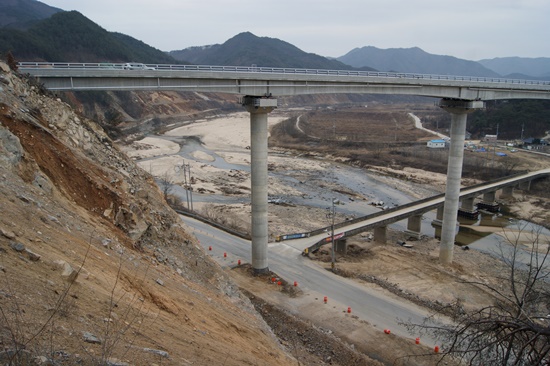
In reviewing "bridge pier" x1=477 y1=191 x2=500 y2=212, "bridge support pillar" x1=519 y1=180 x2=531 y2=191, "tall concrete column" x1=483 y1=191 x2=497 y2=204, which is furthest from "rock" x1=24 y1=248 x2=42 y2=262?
"bridge support pillar" x1=519 y1=180 x2=531 y2=191

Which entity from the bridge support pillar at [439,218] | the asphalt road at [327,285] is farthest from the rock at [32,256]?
the bridge support pillar at [439,218]

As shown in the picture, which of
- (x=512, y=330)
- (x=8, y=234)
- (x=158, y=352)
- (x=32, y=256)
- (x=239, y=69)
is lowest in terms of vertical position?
(x=158, y=352)

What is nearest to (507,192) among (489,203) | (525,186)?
(525,186)

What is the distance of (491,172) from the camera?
72.6m

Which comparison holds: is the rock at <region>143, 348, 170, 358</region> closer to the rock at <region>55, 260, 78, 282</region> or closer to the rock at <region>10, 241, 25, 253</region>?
the rock at <region>55, 260, 78, 282</region>

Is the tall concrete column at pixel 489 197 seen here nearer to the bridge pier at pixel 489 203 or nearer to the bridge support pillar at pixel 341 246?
the bridge pier at pixel 489 203

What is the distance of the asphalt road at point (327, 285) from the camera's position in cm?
2428

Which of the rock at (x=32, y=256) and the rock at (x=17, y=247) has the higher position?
the rock at (x=17, y=247)

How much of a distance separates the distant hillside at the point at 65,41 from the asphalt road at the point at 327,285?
99.8 metres

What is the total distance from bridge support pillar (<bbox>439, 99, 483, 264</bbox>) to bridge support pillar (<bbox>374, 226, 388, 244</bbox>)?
5569mm

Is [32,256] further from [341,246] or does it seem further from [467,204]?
[467,204]

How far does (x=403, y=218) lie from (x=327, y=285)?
17331 millimetres

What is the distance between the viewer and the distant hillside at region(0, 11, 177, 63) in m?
109

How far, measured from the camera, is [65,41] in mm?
134625
